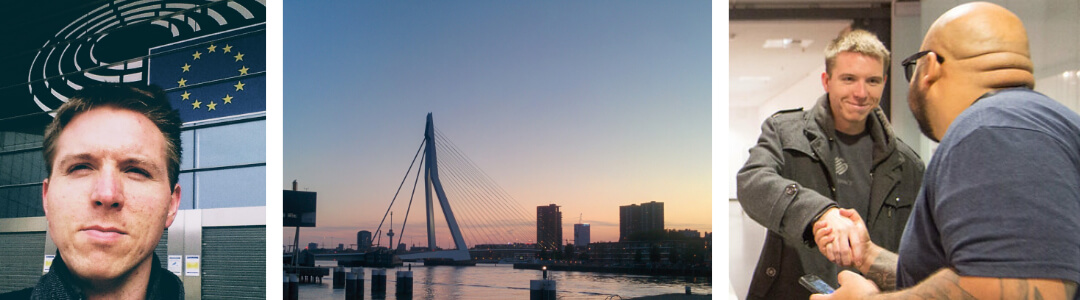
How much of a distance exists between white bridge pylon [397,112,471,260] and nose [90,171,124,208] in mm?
1489

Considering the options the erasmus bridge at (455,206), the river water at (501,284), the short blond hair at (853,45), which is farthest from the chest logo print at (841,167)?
the erasmus bridge at (455,206)

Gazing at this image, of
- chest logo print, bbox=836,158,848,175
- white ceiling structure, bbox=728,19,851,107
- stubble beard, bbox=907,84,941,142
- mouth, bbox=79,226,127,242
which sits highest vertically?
white ceiling structure, bbox=728,19,851,107

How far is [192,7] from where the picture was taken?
4.26m

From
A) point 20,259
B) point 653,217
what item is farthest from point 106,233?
point 653,217

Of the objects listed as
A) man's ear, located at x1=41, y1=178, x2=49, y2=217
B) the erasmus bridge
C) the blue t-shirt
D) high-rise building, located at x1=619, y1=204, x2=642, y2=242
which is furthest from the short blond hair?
man's ear, located at x1=41, y1=178, x2=49, y2=217

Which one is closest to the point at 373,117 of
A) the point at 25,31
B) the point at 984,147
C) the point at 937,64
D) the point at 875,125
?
the point at 25,31

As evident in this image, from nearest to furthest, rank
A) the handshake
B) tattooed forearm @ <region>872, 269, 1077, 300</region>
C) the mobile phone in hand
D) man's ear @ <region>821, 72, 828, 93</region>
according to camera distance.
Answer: tattooed forearm @ <region>872, 269, 1077, 300</region> → the handshake → the mobile phone in hand → man's ear @ <region>821, 72, 828, 93</region>

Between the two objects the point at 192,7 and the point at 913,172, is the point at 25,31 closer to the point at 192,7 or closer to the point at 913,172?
the point at 192,7

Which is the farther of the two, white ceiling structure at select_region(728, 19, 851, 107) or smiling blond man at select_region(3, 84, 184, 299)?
smiling blond man at select_region(3, 84, 184, 299)

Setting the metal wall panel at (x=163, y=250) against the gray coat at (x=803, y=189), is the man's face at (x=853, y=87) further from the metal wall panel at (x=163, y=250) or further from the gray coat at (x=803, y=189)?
the metal wall panel at (x=163, y=250)

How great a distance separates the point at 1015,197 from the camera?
127 centimetres

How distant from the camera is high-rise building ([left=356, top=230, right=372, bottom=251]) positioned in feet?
13.2

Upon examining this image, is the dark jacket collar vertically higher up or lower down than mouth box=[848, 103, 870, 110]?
lower down

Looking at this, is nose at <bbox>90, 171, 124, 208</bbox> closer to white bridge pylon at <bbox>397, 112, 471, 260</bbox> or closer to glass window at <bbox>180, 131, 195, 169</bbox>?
glass window at <bbox>180, 131, 195, 169</bbox>
